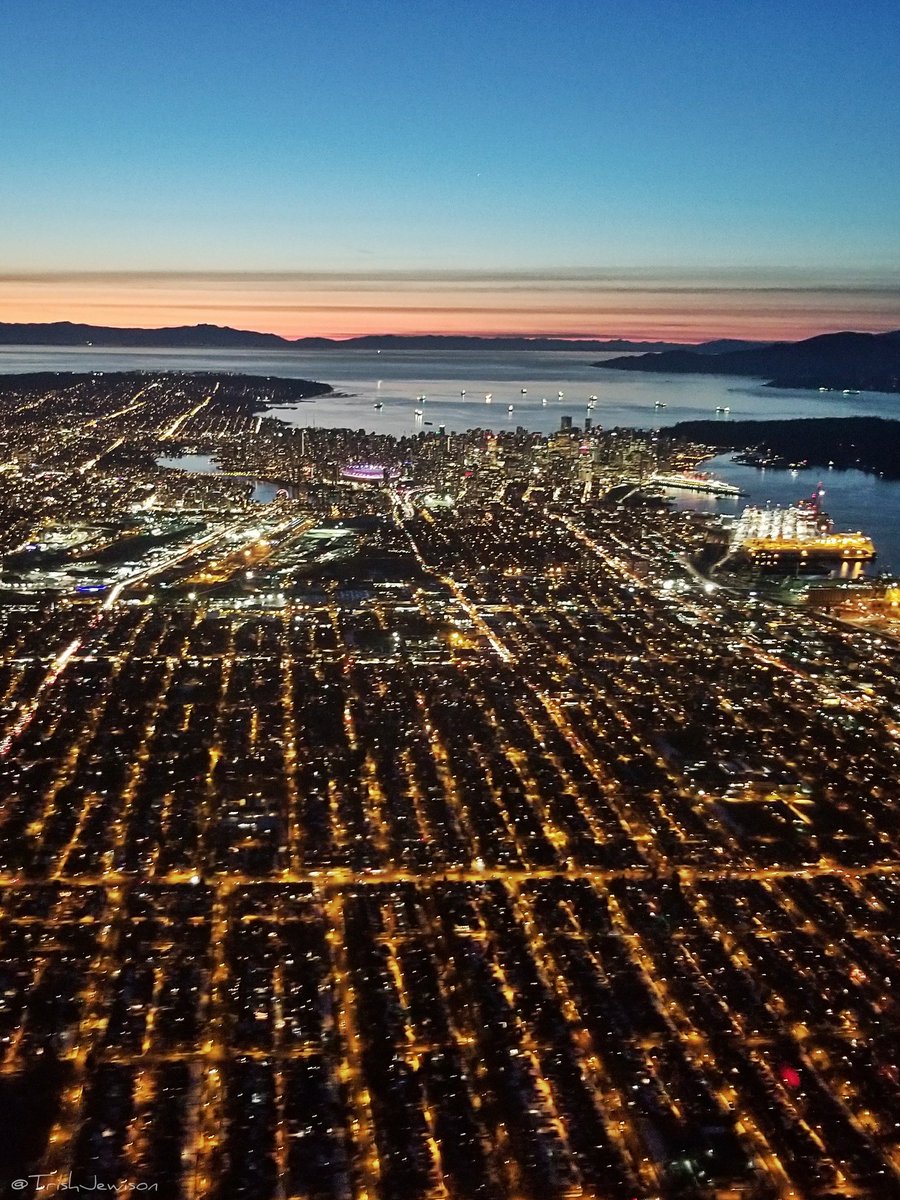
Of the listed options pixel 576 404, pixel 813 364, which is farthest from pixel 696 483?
pixel 813 364

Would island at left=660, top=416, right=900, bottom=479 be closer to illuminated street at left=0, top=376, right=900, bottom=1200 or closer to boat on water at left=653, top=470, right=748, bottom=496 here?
boat on water at left=653, top=470, right=748, bottom=496

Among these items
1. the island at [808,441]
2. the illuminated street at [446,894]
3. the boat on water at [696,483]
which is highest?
the island at [808,441]

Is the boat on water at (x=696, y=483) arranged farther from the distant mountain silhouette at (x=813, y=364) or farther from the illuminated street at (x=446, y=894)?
the distant mountain silhouette at (x=813, y=364)

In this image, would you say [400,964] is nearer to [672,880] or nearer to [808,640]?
[672,880]

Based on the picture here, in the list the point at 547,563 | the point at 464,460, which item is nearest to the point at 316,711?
the point at 547,563

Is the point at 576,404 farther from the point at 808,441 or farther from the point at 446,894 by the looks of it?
the point at 446,894

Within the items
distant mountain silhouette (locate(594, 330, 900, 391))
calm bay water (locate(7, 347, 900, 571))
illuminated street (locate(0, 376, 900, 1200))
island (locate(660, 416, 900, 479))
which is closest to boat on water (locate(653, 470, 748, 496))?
calm bay water (locate(7, 347, 900, 571))

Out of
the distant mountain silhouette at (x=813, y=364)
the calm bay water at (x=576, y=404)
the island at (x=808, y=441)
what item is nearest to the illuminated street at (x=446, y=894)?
the calm bay water at (x=576, y=404)
